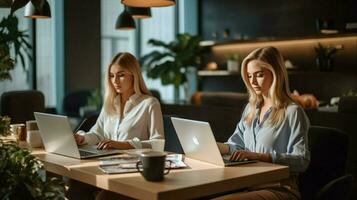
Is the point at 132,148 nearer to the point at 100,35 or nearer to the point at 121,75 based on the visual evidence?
the point at 121,75

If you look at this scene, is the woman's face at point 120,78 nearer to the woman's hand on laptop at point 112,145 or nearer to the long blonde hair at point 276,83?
the woman's hand on laptop at point 112,145

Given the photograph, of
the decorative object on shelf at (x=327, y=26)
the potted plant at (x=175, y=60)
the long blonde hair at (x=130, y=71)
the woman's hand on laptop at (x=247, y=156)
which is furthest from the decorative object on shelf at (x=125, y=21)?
the potted plant at (x=175, y=60)

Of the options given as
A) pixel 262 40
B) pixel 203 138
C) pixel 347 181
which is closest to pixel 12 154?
pixel 203 138

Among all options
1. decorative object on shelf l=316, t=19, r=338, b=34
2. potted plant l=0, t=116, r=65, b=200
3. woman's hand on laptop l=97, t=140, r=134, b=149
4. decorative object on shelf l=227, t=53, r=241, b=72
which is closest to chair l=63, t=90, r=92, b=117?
decorative object on shelf l=227, t=53, r=241, b=72

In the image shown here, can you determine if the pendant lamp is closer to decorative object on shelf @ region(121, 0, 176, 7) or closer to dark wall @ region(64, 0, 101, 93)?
decorative object on shelf @ region(121, 0, 176, 7)

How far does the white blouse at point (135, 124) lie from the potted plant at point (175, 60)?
532 cm

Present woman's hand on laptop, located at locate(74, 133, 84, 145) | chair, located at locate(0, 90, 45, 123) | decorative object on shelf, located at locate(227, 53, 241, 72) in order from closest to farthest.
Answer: woman's hand on laptop, located at locate(74, 133, 84, 145), chair, located at locate(0, 90, 45, 123), decorative object on shelf, located at locate(227, 53, 241, 72)

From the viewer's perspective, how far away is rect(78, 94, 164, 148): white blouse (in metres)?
2.67

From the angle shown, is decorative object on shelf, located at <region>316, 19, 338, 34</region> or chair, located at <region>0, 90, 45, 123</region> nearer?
chair, located at <region>0, 90, 45, 123</region>

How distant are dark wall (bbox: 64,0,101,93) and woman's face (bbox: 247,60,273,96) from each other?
5.54 meters

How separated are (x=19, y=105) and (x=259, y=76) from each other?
2.29 m

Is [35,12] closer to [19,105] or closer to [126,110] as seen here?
[19,105]

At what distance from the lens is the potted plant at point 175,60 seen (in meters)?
8.13

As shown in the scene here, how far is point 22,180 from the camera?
54.4 inches
